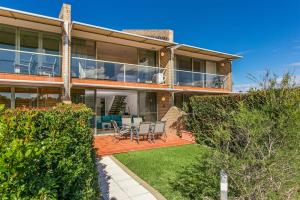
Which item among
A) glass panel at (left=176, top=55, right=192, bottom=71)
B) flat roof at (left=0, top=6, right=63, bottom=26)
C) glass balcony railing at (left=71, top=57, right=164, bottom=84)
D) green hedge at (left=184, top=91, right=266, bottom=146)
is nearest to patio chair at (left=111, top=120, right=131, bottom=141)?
glass balcony railing at (left=71, top=57, right=164, bottom=84)

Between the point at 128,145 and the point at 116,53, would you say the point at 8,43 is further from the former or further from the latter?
the point at 128,145

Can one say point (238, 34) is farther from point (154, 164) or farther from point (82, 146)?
point (82, 146)

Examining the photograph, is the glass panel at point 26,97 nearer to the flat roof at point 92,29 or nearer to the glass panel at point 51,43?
the glass panel at point 51,43

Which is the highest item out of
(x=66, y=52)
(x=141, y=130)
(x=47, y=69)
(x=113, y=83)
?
(x=66, y=52)

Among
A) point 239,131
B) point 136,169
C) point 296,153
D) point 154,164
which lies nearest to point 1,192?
point 239,131

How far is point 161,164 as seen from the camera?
23.8ft

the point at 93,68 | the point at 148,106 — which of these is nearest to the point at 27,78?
the point at 93,68

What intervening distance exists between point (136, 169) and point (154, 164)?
77 cm

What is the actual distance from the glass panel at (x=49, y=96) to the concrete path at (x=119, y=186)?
6903 mm

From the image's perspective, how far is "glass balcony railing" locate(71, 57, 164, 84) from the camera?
39.7 feet

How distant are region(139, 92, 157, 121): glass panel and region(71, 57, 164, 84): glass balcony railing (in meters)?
1.42

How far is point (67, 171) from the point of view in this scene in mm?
3072

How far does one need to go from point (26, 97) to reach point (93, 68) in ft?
13.7

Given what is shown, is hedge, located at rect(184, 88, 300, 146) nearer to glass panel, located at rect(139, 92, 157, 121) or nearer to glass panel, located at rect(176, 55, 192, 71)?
glass panel, located at rect(139, 92, 157, 121)
